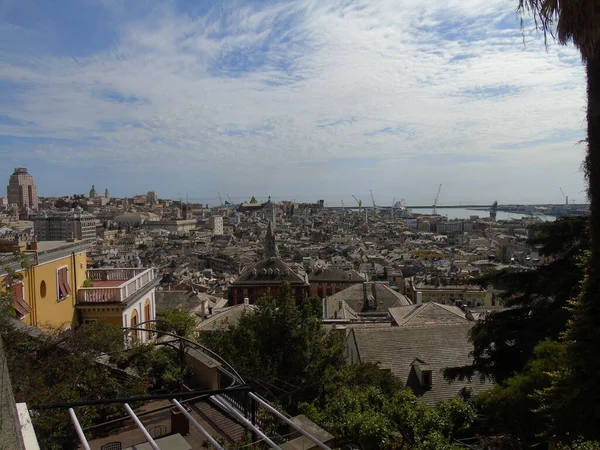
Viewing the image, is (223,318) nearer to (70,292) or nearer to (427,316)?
(427,316)

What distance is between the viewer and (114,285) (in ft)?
39.0

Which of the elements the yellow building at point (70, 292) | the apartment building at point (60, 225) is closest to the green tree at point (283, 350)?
the yellow building at point (70, 292)

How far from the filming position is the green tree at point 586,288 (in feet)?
14.2

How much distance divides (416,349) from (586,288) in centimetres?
1033

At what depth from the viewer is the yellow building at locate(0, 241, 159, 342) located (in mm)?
9047

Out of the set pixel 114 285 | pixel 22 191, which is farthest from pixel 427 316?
pixel 22 191

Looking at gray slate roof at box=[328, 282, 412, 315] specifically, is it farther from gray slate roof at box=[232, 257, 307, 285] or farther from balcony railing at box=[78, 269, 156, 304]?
balcony railing at box=[78, 269, 156, 304]

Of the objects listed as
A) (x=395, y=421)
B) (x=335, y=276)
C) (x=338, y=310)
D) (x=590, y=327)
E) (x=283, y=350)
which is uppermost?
(x=590, y=327)

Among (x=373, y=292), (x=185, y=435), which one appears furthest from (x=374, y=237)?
(x=185, y=435)

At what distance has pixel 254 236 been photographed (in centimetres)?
13088

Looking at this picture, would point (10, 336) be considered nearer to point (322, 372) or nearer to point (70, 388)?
point (70, 388)

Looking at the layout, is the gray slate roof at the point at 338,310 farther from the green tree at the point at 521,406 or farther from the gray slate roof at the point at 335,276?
the green tree at the point at 521,406

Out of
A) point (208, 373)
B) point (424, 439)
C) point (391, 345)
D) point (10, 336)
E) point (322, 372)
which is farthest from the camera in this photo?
point (391, 345)

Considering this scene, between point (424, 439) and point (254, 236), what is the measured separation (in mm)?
126766
